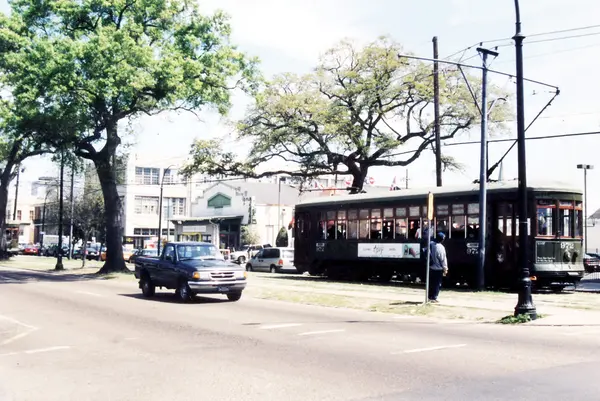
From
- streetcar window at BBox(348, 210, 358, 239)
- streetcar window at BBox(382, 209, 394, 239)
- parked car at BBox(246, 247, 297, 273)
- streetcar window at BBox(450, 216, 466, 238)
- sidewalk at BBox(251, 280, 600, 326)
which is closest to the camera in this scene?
sidewalk at BBox(251, 280, 600, 326)

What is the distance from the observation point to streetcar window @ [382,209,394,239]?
91.1ft

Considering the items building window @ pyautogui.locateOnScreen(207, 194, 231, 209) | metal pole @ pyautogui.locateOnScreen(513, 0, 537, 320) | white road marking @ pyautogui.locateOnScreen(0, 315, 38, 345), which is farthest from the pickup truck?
building window @ pyautogui.locateOnScreen(207, 194, 231, 209)

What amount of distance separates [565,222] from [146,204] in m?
67.7

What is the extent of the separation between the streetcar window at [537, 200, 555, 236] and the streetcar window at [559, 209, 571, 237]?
0.37 metres

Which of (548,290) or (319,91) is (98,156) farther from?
(548,290)

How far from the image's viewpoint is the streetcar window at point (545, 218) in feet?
76.9

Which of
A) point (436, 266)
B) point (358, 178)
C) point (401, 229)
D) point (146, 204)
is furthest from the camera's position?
point (146, 204)

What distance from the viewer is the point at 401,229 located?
27375 mm

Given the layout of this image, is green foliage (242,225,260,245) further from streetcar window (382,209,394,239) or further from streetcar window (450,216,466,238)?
streetcar window (450,216,466,238)

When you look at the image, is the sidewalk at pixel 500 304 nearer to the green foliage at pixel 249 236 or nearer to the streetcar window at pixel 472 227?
the streetcar window at pixel 472 227

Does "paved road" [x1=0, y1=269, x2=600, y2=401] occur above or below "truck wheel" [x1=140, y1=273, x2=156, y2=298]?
below

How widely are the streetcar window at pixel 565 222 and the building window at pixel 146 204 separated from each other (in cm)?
6712

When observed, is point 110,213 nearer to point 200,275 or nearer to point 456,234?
point 456,234

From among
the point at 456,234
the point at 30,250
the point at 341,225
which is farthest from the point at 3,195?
the point at 456,234
